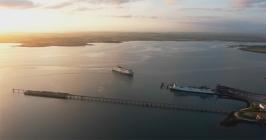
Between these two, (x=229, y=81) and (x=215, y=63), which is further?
(x=215, y=63)

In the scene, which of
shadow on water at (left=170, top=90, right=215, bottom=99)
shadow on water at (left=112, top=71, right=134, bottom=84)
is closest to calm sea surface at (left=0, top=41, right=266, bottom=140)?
shadow on water at (left=112, top=71, right=134, bottom=84)

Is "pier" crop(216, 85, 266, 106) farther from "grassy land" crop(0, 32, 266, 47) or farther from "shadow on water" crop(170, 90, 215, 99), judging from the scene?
"grassy land" crop(0, 32, 266, 47)

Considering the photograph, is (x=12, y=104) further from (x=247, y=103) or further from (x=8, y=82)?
(x=247, y=103)

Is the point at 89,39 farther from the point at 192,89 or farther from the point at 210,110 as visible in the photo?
the point at 210,110

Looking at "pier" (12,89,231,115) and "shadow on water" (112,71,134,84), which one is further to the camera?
"shadow on water" (112,71,134,84)

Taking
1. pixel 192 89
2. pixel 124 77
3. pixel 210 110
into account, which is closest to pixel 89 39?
pixel 124 77

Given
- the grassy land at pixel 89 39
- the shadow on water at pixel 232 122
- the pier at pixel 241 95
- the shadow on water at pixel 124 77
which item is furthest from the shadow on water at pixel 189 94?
the grassy land at pixel 89 39

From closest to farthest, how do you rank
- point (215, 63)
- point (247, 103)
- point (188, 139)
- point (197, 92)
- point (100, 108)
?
point (188, 139) < point (100, 108) < point (247, 103) < point (197, 92) < point (215, 63)

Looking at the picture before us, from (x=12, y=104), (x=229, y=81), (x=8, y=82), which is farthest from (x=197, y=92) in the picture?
(x=8, y=82)
